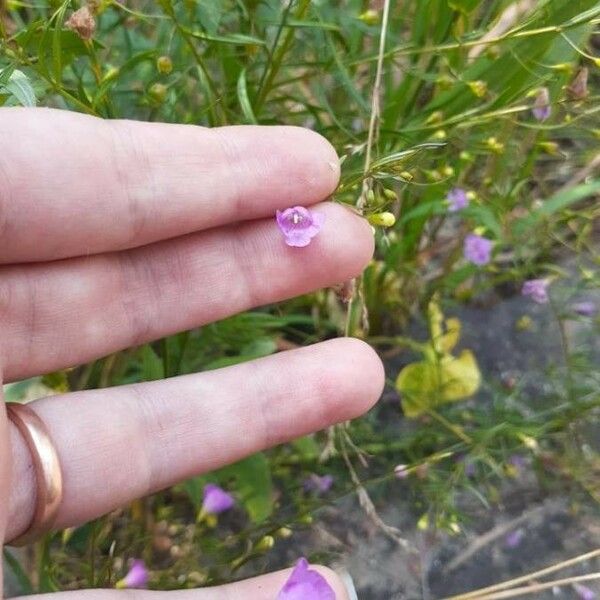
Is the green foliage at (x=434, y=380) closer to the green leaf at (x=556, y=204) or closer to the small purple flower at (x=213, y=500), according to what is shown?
the green leaf at (x=556, y=204)

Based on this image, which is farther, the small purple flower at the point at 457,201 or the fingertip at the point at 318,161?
the small purple flower at the point at 457,201

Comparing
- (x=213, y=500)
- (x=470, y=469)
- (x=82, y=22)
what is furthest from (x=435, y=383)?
(x=82, y=22)

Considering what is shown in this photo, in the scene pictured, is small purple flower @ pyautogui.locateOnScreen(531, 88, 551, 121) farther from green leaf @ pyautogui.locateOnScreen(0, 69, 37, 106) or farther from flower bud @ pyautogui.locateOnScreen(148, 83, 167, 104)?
green leaf @ pyautogui.locateOnScreen(0, 69, 37, 106)

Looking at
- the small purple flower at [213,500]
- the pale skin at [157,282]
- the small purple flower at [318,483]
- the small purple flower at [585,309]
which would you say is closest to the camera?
the pale skin at [157,282]

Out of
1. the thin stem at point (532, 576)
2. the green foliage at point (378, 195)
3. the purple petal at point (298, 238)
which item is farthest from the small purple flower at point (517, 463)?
the purple petal at point (298, 238)

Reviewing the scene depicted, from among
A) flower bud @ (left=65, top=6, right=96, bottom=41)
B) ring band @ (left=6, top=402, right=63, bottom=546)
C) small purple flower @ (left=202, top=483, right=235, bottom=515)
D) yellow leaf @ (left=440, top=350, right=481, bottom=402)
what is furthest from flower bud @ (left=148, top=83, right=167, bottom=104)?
yellow leaf @ (left=440, top=350, right=481, bottom=402)

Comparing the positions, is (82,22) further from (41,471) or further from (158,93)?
(41,471)

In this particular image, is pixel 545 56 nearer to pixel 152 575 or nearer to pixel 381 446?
pixel 381 446
